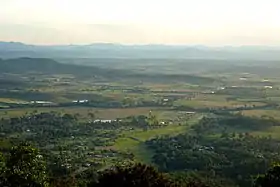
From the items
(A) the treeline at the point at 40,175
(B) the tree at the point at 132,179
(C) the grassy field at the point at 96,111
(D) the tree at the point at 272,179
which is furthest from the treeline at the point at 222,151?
(B) the tree at the point at 132,179

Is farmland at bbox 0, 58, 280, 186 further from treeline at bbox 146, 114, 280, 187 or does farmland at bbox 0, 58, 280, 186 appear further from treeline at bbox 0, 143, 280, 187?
treeline at bbox 0, 143, 280, 187

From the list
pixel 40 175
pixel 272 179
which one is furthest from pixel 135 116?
pixel 40 175

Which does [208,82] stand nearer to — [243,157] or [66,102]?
[66,102]

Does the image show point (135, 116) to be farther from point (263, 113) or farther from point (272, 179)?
point (272, 179)

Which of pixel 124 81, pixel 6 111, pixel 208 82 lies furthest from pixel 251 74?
pixel 6 111

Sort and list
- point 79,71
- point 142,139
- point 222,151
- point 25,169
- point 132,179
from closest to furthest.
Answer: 1. point 25,169
2. point 132,179
3. point 222,151
4. point 142,139
5. point 79,71

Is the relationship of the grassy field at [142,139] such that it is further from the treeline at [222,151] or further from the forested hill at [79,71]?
the forested hill at [79,71]
